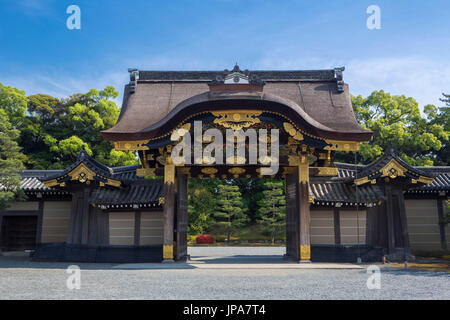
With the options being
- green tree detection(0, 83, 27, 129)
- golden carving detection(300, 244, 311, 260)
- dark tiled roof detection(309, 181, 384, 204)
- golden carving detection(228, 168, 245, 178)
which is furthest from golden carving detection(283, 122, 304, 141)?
green tree detection(0, 83, 27, 129)

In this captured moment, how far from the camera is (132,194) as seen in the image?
47.0 ft

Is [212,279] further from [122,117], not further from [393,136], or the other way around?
[393,136]

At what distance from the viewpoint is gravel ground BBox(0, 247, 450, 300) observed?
648cm

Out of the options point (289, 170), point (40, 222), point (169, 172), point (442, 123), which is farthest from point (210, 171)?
point (442, 123)

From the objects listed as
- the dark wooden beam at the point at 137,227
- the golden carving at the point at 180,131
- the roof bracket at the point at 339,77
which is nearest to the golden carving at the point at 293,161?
the golden carving at the point at 180,131

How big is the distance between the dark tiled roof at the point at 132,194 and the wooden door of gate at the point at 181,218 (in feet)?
2.69

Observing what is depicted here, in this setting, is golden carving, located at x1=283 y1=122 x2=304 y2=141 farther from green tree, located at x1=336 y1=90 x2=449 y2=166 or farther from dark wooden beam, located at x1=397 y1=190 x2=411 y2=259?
green tree, located at x1=336 y1=90 x2=449 y2=166

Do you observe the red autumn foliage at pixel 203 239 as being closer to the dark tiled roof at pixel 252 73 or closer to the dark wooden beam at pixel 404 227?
the dark tiled roof at pixel 252 73

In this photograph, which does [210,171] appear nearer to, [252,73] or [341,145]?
[341,145]

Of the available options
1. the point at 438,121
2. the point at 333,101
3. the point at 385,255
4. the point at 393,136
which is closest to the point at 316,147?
the point at 333,101

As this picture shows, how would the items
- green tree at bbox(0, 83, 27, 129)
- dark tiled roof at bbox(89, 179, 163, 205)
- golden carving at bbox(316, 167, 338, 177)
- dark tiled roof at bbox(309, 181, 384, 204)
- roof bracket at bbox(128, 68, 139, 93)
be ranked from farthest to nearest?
green tree at bbox(0, 83, 27, 129) → roof bracket at bbox(128, 68, 139, 93) → golden carving at bbox(316, 167, 338, 177) → dark tiled roof at bbox(89, 179, 163, 205) → dark tiled roof at bbox(309, 181, 384, 204)

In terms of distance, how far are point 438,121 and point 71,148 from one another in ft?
115

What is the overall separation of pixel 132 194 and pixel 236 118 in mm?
5616

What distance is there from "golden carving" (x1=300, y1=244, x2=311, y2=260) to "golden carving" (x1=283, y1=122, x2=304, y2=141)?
13.0 ft
